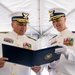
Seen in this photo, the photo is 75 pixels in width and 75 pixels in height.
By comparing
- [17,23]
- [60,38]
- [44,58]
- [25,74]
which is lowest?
[25,74]

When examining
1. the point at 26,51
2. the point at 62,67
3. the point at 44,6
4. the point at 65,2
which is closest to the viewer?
the point at 26,51

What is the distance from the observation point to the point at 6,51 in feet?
7.74

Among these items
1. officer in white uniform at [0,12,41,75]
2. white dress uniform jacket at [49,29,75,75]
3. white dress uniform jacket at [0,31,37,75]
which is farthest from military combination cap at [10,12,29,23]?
white dress uniform jacket at [49,29,75,75]

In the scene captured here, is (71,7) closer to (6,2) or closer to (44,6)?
(44,6)

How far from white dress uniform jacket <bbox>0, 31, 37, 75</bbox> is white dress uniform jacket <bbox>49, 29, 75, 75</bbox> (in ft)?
1.13

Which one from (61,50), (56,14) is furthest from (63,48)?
(56,14)

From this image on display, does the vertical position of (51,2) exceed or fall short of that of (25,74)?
it exceeds it

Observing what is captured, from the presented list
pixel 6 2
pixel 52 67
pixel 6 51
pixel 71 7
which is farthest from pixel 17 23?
pixel 71 7

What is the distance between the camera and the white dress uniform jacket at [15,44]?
260cm

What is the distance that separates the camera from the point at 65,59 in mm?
2564

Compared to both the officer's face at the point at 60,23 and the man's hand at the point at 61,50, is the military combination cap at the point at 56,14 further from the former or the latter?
the man's hand at the point at 61,50

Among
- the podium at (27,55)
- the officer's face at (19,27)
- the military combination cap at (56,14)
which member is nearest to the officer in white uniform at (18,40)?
the officer's face at (19,27)

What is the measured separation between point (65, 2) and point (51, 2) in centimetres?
38

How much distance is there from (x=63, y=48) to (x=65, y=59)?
23cm
